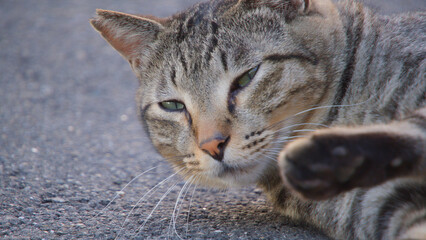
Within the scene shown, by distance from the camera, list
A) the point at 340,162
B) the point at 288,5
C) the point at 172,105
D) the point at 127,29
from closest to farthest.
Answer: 1. the point at 340,162
2. the point at 288,5
3. the point at 172,105
4. the point at 127,29

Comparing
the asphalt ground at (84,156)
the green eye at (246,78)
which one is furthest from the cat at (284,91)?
the asphalt ground at (84,156)

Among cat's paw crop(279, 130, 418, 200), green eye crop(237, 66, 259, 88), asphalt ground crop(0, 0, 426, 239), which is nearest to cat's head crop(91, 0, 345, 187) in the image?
green eye crop(237, 66, 259, 88)

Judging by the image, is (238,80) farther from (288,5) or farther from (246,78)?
(288,5)

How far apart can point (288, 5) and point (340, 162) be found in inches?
47.8

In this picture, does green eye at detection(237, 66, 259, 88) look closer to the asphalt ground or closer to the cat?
the cat

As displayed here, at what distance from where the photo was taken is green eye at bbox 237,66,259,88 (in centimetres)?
231

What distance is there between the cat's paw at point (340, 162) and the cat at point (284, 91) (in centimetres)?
11

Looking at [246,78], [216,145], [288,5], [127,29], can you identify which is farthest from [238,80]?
[127,29]

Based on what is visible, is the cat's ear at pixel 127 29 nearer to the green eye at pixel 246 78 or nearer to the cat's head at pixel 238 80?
the cat's head at pixel 238 80

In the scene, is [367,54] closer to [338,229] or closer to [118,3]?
[338,229]

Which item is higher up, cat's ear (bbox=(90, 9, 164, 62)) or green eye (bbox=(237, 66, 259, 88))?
cat's ear (bbox=(90, 9, 164, 62))


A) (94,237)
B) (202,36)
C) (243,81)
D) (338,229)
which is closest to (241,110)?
(243,81)

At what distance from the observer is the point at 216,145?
212 centimetres

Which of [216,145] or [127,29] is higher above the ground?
[127,29]
